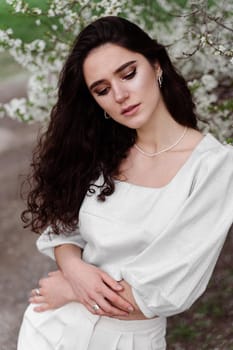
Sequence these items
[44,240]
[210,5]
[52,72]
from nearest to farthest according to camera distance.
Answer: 1. [44,240]
2. [210,5]
3. [52,72]

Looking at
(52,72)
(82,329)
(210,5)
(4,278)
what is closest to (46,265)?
(4,278)

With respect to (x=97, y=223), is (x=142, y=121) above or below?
above

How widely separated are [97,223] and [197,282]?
1.20 feet

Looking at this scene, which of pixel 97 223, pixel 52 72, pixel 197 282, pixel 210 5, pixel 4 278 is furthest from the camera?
pixel 4 278

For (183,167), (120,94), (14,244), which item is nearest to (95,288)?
(183,167)

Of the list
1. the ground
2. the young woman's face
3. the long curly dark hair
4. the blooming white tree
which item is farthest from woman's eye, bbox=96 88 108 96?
the ground

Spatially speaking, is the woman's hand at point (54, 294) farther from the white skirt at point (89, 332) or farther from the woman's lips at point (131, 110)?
the woman's lips at point (131, 110)

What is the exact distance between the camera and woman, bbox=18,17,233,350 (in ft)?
7.43

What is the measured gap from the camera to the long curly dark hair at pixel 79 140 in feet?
8.18

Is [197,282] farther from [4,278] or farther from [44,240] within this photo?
[4,278]

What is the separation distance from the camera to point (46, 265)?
489 cm

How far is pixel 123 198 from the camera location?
2447 mm

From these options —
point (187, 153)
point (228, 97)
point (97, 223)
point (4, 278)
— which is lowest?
point (4, 278)

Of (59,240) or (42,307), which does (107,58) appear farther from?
(42,307)
